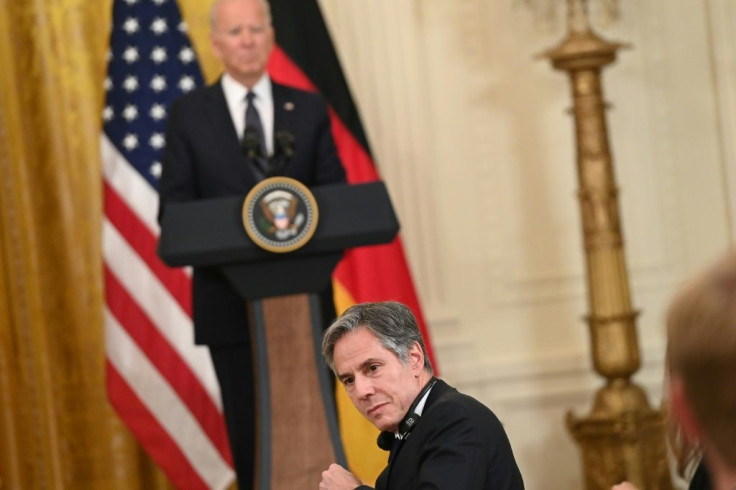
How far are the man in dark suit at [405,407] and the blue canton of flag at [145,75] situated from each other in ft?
11.0

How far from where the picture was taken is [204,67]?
5.82 meters

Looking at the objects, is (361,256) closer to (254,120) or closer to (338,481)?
(254,120)

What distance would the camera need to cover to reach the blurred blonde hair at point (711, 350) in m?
1.27

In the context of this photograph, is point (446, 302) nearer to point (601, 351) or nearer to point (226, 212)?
point (601, 351)

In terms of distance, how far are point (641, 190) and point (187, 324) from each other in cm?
252

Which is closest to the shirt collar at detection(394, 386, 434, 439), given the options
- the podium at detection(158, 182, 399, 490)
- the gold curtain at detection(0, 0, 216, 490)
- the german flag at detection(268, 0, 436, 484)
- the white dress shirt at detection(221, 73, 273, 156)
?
the podium at detection(158, 182, 399, 490)

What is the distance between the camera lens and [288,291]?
13.1ft

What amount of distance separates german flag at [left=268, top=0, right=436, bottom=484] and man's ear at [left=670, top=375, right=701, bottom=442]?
13.9 feet

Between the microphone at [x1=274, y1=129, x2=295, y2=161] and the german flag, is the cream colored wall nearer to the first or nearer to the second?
the german flag

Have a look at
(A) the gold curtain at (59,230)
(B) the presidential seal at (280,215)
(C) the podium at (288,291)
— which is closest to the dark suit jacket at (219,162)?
(C) the podium at (288,291)

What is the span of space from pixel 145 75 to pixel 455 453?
3.78 metres

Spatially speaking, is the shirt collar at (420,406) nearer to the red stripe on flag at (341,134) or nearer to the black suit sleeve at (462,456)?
the black suit sleeve at (462,456)

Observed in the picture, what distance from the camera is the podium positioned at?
3916mm

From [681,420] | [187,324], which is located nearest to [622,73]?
[187,324]
